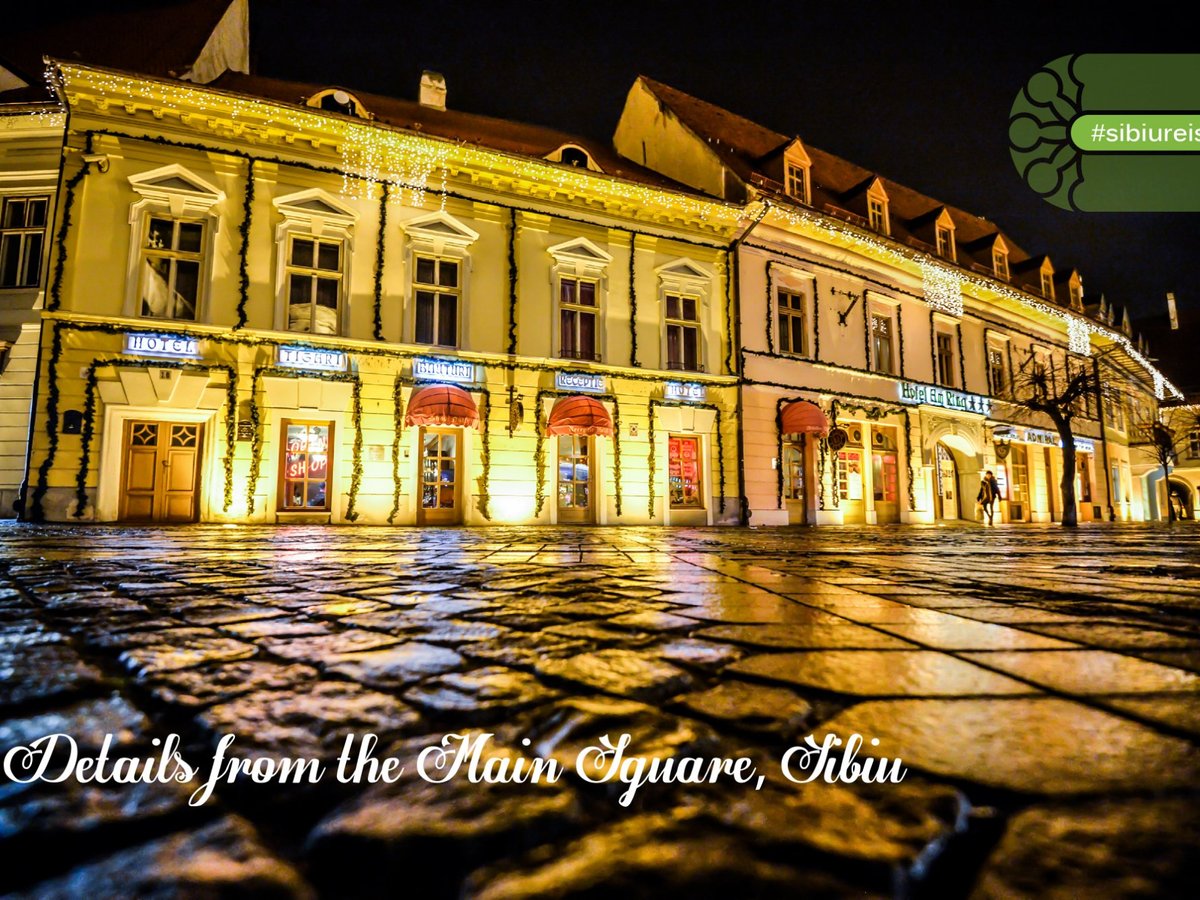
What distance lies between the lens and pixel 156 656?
136cm

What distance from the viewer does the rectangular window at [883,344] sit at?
16.9 m

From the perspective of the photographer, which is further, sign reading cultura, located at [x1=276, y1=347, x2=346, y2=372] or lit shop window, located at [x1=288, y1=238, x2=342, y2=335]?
lit shop window, located at [x1=288, y1=238, x2=342, y2=335]

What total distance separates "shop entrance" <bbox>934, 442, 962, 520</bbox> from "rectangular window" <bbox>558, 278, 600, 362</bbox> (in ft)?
38.4

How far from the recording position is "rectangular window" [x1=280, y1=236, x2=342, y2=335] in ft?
37.0

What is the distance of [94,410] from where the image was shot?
991 centimetres

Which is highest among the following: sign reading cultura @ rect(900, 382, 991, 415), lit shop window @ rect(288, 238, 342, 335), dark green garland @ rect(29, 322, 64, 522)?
lit shop window @ rect(288, 238, 342, 335)

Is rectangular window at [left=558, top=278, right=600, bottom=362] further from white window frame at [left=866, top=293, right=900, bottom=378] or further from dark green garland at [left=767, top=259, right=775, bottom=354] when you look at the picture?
white window frame at [left=866, top=293, right=900, bottom=378]

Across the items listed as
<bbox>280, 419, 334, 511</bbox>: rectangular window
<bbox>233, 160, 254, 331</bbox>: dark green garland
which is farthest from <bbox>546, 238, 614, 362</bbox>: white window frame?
<bbox>233, 160, 254, 331</bbox>: dark green garland

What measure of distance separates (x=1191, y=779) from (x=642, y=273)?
14.1 meters

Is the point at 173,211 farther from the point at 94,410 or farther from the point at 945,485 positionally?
the point at 945,485

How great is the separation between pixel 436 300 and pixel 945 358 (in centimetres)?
1599

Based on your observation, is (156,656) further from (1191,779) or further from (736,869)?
(1191,779)

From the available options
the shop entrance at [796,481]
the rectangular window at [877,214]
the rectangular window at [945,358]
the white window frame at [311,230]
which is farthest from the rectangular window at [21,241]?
the rectangular window at [945,358]

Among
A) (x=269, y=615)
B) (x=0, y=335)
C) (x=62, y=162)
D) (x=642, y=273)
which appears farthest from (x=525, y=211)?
(x=269, y=615)
